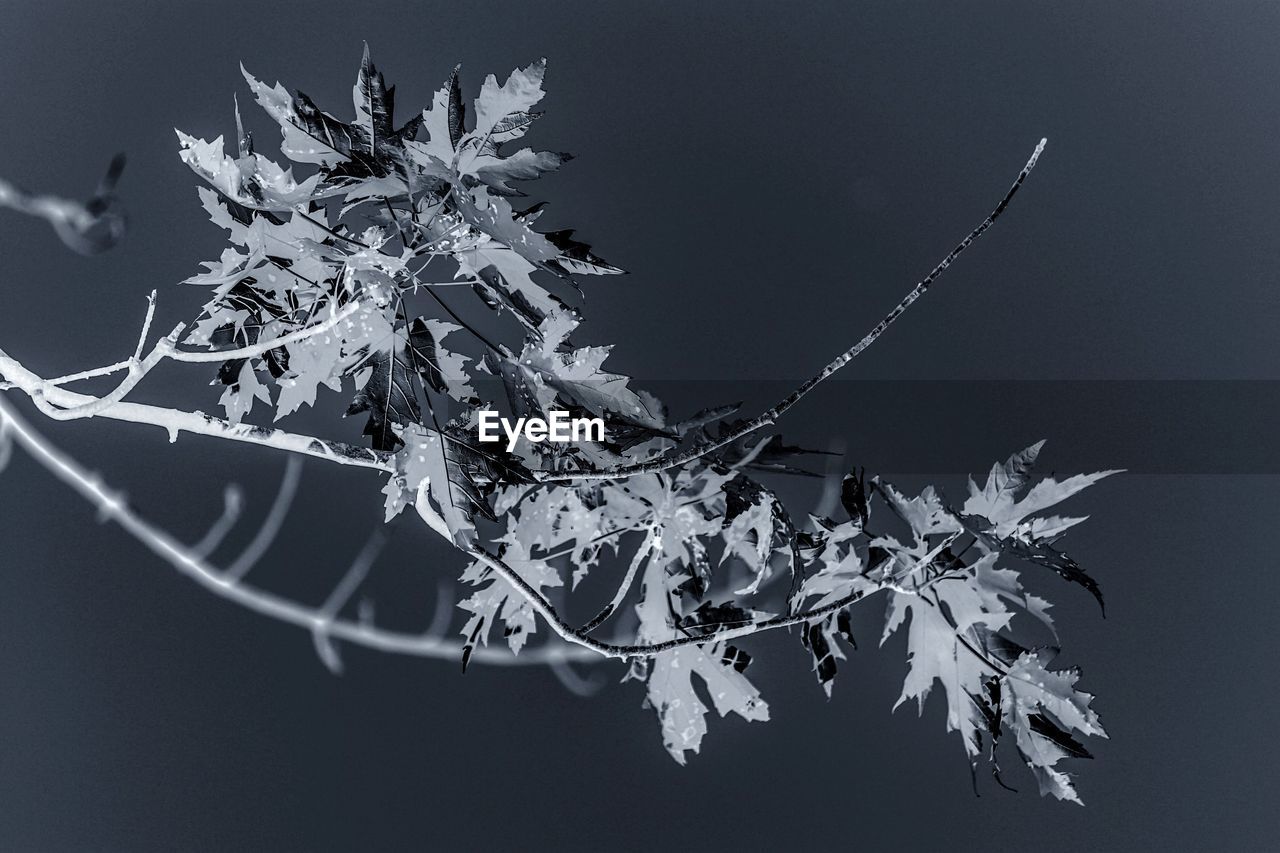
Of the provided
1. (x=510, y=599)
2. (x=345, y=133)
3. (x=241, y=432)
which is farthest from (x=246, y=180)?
(x=510, y=599)

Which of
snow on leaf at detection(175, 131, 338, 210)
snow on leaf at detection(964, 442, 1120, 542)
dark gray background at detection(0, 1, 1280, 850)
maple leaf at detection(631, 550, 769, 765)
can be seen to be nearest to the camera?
snow on leaf at detection(175, 131, 338, 210)

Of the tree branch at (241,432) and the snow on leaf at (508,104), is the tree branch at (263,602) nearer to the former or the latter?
the tree branch at (241,432)

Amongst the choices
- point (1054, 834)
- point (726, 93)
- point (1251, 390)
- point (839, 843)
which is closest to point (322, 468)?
point (726, 93)

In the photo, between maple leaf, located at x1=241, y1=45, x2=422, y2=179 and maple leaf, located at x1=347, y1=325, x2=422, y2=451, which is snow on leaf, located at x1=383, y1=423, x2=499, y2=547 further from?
maple leaf, located at x1=241, y1=45, x2=422, y2=179

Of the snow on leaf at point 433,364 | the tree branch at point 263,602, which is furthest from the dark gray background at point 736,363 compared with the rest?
the snow on leaf at point 433,364

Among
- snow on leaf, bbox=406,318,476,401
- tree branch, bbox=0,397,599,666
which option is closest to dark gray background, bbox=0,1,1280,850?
tree branch, bbox=0,397,599,666

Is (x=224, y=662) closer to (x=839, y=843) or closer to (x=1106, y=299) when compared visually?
(x=839, y=843)

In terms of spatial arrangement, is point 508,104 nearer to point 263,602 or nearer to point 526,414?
point 526,414
